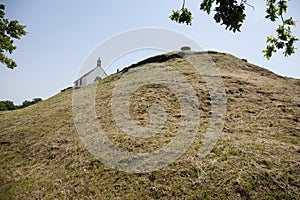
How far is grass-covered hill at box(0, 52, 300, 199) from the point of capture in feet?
13.6

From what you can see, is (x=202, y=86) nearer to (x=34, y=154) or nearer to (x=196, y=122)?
(x=196, y=122)

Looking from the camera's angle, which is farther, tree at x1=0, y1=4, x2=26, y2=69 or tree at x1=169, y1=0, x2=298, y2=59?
tree at x1=0, y1=4, x2=26, y2=69

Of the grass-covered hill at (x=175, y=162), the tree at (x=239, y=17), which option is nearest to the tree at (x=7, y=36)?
the grass-covered hill at (x=175, y=162)

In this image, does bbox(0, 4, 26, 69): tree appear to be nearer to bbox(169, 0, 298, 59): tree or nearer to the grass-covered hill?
the grass-covered hill

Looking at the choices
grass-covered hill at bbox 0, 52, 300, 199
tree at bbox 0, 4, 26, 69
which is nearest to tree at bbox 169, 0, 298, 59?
grass-covered hill at bbox 0, 52, 300, 199

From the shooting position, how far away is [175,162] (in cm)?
505

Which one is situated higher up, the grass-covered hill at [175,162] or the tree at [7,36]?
the tree at [7,36]

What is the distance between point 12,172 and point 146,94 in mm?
6546

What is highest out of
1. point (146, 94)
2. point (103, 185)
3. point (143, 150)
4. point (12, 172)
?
point (146, 94)

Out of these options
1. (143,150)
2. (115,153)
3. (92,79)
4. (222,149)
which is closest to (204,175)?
(222,149)

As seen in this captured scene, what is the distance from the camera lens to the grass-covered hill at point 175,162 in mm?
4148

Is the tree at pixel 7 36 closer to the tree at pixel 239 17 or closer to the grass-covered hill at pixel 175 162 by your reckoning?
the grass-covered hill at pixel 175 162

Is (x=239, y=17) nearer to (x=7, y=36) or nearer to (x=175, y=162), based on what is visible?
(x=175, y=162)

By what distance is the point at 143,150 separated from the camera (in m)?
5.82
